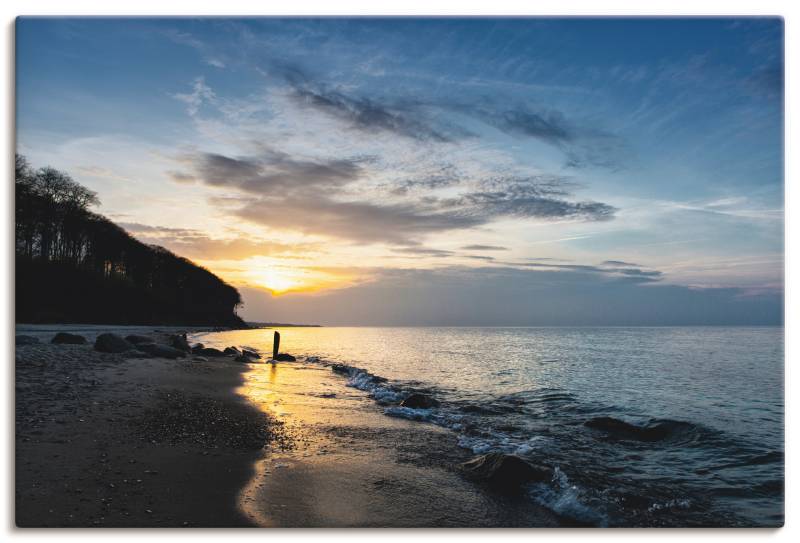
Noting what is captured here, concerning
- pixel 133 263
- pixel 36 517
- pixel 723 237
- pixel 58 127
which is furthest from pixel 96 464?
pixel 133 263

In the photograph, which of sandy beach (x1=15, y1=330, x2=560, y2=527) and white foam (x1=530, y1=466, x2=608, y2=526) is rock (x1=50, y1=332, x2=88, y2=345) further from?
white foam (x1=530, y1=466, x2=608, y2=526)

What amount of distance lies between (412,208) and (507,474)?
24.1 ft

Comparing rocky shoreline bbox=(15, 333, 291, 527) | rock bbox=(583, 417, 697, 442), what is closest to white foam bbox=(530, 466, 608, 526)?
rocky shoreline bbox=(15, 333, 291, 527)

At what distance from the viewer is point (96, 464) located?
18.7 ft

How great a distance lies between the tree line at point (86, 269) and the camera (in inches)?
376

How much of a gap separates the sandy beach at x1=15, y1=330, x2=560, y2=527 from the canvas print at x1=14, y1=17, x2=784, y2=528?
0.05m

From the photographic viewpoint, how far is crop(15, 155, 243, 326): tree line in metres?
9.55

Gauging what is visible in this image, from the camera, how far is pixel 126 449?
6488mm

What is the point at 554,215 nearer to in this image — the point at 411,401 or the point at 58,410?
the point at 411,401

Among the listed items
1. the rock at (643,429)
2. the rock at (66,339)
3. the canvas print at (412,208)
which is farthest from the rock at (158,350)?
the rock at (643,429)

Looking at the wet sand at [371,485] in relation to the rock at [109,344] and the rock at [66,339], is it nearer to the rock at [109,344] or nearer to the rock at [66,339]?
the rock at [109,344]

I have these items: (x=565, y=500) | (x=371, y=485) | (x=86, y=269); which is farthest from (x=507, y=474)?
(x=86, y=269)

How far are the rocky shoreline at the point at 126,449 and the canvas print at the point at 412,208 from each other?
5cm

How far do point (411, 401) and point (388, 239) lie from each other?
5.07 metres
